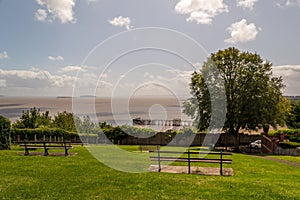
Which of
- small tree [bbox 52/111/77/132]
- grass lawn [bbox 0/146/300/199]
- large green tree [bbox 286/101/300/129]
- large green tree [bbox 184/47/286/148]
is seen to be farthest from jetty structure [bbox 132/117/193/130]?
grass lawn [bbox 0/146/300/199]

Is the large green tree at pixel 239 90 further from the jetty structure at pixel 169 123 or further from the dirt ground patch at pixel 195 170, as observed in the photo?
the dirt ground patch at pixel 195 170

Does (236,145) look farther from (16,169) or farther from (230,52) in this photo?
(16,169)

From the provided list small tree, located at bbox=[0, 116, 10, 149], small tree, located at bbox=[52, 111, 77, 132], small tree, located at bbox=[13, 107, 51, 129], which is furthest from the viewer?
small tree, located at bbox=[52, 111, 77, 132]

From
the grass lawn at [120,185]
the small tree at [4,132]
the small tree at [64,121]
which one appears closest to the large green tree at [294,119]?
the small tree at [64,121]

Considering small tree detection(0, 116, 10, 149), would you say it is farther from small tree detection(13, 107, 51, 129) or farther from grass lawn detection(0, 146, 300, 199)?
small tree detection(13, 107, 51, 129)

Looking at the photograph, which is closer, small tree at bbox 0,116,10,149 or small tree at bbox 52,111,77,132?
small tree at bbox 0,116,10,149

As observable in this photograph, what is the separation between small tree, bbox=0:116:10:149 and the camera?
19.7 meters

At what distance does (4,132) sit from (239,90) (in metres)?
21.9

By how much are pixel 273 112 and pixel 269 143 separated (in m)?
3.19

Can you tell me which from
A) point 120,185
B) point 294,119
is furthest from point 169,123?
point 120,185

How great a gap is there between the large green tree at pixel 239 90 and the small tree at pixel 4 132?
18.7 m

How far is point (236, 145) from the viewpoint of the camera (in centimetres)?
3206

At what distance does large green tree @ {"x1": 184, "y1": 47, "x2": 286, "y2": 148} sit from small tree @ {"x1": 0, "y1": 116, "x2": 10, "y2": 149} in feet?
61.3

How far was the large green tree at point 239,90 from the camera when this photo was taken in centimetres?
3009
